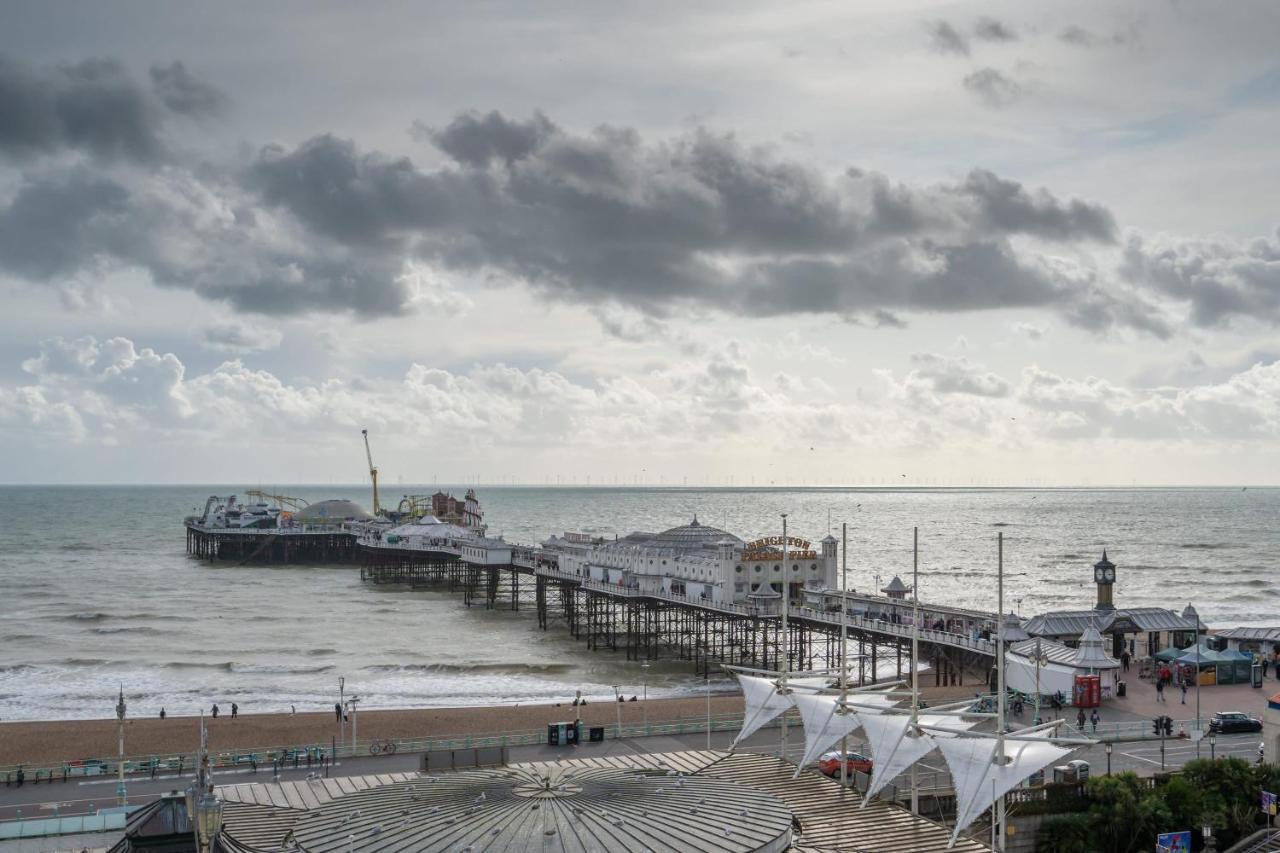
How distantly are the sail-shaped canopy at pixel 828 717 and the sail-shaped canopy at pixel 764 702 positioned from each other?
127 centimetres

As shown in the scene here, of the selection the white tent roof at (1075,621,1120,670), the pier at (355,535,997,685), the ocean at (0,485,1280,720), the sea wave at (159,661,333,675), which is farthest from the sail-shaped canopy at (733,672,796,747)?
the sea wave at (159,661,333,675)

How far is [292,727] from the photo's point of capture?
4675 centimetres

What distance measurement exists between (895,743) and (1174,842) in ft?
24.9

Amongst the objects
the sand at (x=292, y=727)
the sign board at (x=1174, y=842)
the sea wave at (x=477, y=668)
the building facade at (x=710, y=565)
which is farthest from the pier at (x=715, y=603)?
the sign board at (x=1174, y=842)

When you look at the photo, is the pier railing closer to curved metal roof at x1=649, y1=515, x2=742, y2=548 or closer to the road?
the road

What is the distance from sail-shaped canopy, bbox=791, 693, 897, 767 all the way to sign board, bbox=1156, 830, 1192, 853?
6676mm

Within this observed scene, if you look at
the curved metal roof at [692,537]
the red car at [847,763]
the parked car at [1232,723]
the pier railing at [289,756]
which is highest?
the curved metal roof at [692,537]

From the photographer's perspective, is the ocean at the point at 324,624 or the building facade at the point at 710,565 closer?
the ocean at the point at 324,624

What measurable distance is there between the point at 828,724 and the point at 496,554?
7077 cm

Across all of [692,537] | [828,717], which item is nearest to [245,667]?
[692,537]

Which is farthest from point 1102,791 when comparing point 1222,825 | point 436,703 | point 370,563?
point 370,563

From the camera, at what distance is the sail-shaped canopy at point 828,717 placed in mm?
26438

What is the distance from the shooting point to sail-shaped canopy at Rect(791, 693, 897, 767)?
86.7 ft

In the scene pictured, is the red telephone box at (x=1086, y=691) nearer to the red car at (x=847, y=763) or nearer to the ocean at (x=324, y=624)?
the red car at (x=847, y=763)
